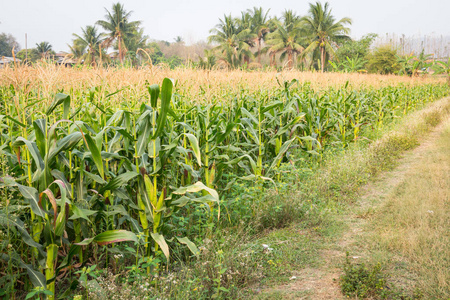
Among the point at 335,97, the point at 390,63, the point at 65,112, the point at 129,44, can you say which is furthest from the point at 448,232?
the point at 129,44

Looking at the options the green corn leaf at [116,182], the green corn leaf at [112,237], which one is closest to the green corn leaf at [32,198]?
the green corn leaf at [112,237]

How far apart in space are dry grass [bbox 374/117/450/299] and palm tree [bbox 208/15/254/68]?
46.5m

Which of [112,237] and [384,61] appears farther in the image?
[384,61]

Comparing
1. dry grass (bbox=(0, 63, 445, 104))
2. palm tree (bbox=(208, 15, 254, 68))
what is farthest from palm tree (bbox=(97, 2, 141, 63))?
dry grass (bbox=(0, 63, 445, 104))

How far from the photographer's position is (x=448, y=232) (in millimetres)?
3752

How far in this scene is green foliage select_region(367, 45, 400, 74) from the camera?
128 ft

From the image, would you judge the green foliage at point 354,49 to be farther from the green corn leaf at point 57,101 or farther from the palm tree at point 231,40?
the green corn leaf at point 57,101

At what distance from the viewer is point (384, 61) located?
3966cm

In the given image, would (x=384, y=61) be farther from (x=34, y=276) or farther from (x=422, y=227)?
(x=34, y=276)

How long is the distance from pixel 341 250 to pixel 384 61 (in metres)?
41.7

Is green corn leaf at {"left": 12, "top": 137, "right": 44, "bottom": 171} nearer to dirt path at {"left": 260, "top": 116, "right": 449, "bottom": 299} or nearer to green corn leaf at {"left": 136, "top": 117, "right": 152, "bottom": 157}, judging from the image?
green corn leaf at {"left": 136, "top": 117, "right": 152, "bottom": 157}

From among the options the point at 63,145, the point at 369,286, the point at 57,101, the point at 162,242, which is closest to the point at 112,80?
the point at 57,101

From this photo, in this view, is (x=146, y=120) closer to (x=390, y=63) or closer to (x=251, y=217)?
(x=251, y=217)

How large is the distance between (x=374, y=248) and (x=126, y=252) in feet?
8.32
